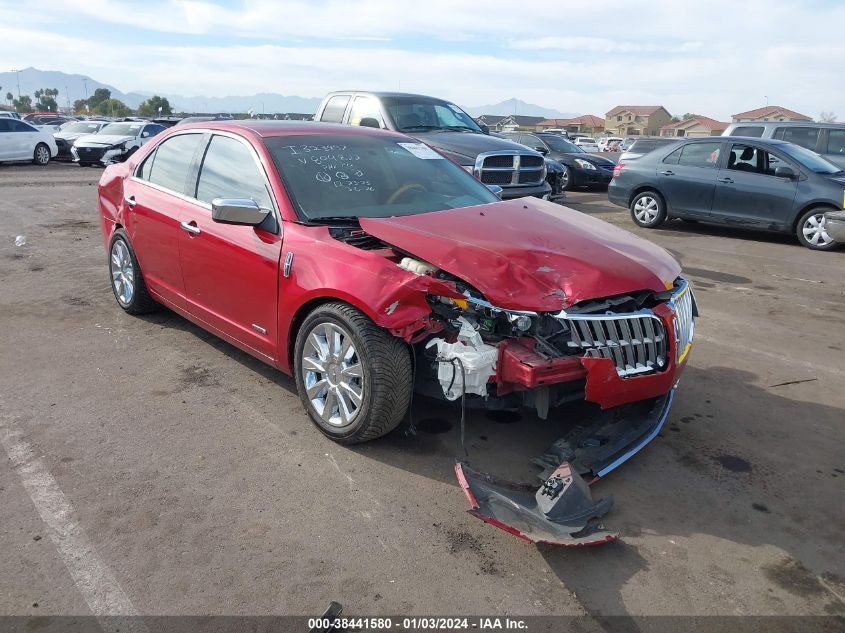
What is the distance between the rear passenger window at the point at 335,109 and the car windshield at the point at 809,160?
678 cm

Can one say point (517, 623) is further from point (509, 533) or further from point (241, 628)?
point (241, 628)

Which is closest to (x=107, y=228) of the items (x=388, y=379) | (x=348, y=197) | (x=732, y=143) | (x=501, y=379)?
(x=348, y=197)

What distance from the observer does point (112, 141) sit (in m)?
21.1

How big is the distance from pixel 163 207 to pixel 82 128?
2311 cm

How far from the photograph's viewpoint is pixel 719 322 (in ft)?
20.7

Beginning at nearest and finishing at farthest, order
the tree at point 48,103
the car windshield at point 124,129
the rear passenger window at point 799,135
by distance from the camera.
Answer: the rear passenger window at point 799,135 < the car windshield at point 124,129 < the tree at point 48,103

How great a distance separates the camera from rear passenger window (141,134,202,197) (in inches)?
195

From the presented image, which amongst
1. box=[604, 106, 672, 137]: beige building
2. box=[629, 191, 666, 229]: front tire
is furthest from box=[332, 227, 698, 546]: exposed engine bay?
box=[604, 106, 672, 137]: beige building

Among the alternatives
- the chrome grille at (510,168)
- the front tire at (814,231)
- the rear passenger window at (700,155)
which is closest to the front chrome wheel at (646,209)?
the rear passenger window at (700,155)

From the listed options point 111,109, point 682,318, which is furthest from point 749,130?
point 111,109

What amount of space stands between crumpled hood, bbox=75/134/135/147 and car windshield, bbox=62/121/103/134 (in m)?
2.85

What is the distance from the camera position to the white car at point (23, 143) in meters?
20.7

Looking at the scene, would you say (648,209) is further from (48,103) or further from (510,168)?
(48,103)

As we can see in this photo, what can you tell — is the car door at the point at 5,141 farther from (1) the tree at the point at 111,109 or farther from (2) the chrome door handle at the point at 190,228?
(1) the tree at the point at 111,109
